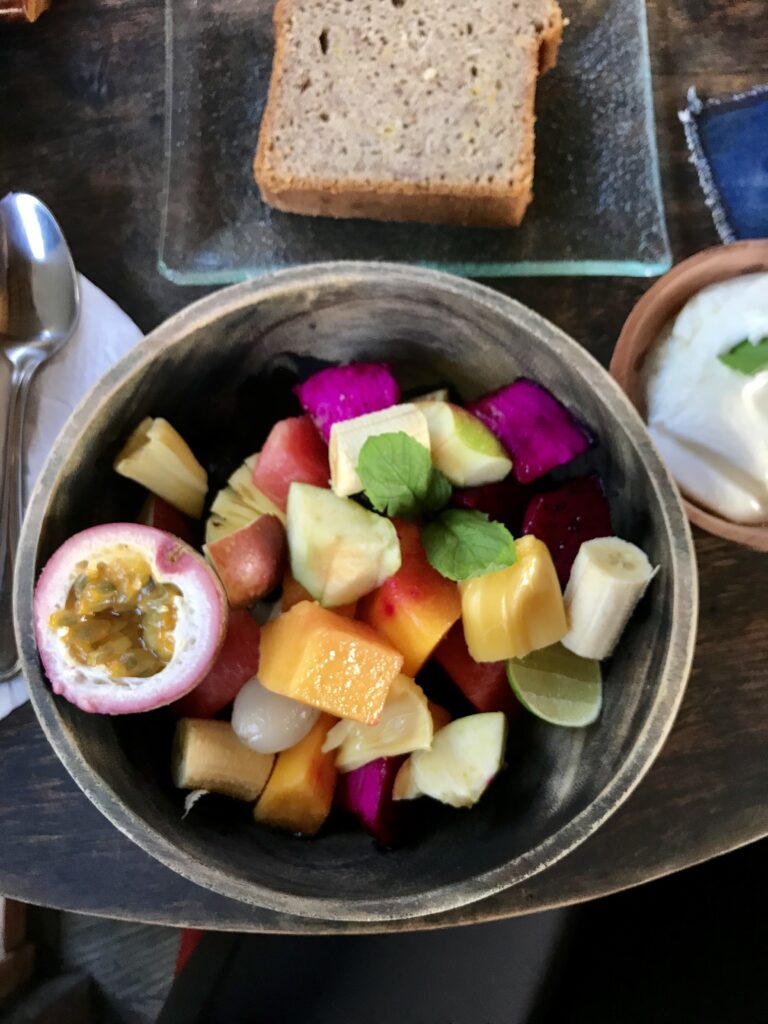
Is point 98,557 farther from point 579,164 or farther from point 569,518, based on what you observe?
point 579,164

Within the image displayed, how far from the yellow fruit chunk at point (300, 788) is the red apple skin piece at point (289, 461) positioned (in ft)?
0.57

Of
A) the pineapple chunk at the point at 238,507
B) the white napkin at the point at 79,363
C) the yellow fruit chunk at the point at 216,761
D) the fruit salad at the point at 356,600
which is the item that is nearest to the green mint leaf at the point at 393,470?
the fruit salad at the point at 356,600

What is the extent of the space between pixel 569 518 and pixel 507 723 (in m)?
0.16

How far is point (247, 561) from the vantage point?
2.01ft

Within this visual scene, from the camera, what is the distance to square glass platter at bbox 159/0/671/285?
786mm

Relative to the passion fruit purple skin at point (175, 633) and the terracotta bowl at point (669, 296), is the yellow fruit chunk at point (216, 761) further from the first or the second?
the terracotta bowl at point (669, 296)

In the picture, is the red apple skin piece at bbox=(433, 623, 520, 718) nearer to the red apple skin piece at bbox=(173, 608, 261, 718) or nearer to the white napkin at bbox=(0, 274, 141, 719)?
the red apple skin piece at bbox=(173, 608, 261, 718)

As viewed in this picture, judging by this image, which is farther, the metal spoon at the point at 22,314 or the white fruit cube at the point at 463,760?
the metal spoon at the point at 22,314

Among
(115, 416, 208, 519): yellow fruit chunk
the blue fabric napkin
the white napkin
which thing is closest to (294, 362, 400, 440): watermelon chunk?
(115, 416, 208, 519): yellow fruit chunk

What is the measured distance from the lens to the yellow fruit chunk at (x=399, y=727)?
1.99 ft

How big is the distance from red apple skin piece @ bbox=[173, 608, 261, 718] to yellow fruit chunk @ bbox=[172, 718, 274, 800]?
0.02 meters

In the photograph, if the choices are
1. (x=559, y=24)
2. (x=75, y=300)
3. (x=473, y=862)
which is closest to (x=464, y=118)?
(x=559, y=24)

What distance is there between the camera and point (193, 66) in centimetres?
83

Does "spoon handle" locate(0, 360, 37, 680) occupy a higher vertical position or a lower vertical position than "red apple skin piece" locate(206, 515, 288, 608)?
lower
